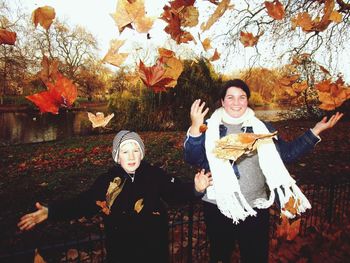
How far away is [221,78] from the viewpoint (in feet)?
43.0

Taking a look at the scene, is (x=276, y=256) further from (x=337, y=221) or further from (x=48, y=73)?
(x=48, y=73)

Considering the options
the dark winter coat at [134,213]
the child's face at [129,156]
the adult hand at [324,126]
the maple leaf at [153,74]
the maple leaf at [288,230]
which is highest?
the maple leaf at [153,74]

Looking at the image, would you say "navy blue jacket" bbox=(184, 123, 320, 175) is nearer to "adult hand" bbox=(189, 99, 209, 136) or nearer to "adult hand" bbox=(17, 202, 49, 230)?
"adult hand" bbox=(189, 99, 209, 136)

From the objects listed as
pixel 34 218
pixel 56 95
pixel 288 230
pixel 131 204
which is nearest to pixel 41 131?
pixel 56 95

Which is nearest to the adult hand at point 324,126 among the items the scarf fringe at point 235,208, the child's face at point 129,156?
the scarf fringe at point 235,208

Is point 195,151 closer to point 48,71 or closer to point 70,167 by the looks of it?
point 48,71

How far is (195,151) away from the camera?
6.63 ft

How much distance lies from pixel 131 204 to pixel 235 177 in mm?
792

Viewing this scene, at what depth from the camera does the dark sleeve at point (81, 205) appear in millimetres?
1794

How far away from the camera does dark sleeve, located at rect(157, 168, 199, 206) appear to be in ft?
6.50

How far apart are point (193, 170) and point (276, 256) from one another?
13.1 feet

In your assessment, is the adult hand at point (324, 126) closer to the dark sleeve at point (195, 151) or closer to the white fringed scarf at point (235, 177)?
the white fringed scarf at point (235, 177)

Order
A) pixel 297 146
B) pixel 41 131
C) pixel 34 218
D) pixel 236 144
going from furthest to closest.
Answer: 1. pixel 41 131
2. pixel 297 146
3. pixel 236 144
4. pixel 34 218

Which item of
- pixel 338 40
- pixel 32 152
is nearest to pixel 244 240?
pixel 338 40
